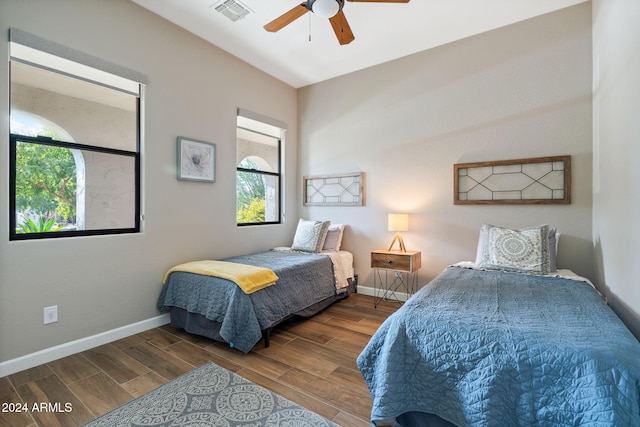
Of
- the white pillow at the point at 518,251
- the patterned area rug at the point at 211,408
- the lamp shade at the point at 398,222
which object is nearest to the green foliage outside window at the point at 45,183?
the patterned area rug at the point at 211,408

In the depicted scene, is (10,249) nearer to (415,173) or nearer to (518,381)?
(518,381)

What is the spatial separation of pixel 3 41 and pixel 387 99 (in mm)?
3490

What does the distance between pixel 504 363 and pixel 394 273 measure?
252 centimetres

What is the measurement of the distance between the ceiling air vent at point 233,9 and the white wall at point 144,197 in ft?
1.89

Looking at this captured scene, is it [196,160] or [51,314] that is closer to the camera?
[51,314]

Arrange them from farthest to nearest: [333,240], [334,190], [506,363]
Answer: [334,190], [333,240], [506,363]

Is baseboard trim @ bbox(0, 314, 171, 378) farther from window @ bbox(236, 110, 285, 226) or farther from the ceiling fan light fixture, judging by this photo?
the ceiling fan light fixture

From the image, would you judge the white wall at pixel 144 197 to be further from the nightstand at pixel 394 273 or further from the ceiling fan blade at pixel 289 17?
the nightstand at pixel 394 273

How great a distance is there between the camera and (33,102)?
7.19 ft

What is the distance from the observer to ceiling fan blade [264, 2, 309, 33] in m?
2.24

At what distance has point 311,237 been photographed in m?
3.73

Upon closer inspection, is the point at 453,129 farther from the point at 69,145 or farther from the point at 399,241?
the point at 69,145

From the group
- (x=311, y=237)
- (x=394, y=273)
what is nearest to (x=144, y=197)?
(x=311, y=237)

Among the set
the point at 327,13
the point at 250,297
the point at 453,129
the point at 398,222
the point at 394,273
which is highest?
the point at 327,13
